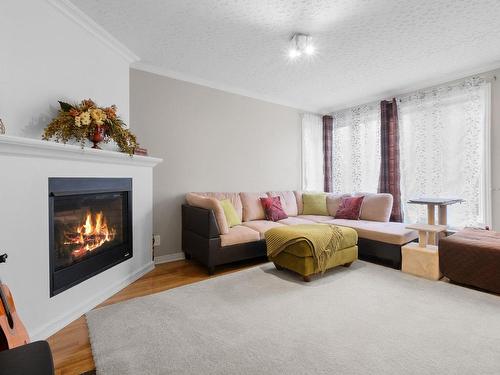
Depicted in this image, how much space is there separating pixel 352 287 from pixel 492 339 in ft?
3.36

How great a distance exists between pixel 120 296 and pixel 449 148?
450 cm

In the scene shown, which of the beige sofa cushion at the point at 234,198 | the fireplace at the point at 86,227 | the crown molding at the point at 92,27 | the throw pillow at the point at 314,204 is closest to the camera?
the fireplace at the point at 86,227

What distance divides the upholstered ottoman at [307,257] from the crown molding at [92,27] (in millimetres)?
2820

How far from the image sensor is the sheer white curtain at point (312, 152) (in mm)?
5023

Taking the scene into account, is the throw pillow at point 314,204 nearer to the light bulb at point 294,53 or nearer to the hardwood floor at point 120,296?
the hardwood floor at point 120,296

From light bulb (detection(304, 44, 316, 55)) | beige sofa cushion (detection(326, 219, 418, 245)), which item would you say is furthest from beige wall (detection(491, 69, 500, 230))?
light bulb (detection(304, 44, 316, 55))

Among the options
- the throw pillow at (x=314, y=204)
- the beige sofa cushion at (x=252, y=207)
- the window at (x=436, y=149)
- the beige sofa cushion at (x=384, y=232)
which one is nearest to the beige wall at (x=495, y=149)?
the window at (x=436, y=149)

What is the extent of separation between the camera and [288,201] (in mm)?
4477

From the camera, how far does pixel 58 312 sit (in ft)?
6.06

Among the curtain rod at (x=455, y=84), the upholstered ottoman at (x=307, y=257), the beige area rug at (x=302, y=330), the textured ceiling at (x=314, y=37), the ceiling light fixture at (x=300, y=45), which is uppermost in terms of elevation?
the textured ceiling at (x=314, y=37)

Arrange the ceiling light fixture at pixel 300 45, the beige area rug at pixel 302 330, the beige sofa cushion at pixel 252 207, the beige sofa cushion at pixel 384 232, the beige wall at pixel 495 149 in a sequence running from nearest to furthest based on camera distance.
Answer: the beige area rug at pixel 302 330
the ceiling light fixture at pixel 300 45
the beige sofa cushion at pixel 384 232
the beige wall at pixel 495 149
the beige sofa cushion at pixel 252 207

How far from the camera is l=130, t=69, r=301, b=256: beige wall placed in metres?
3.28

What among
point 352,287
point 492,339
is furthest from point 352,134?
point 492,339

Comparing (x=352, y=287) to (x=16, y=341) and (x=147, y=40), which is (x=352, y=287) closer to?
(x=16, y=341)
